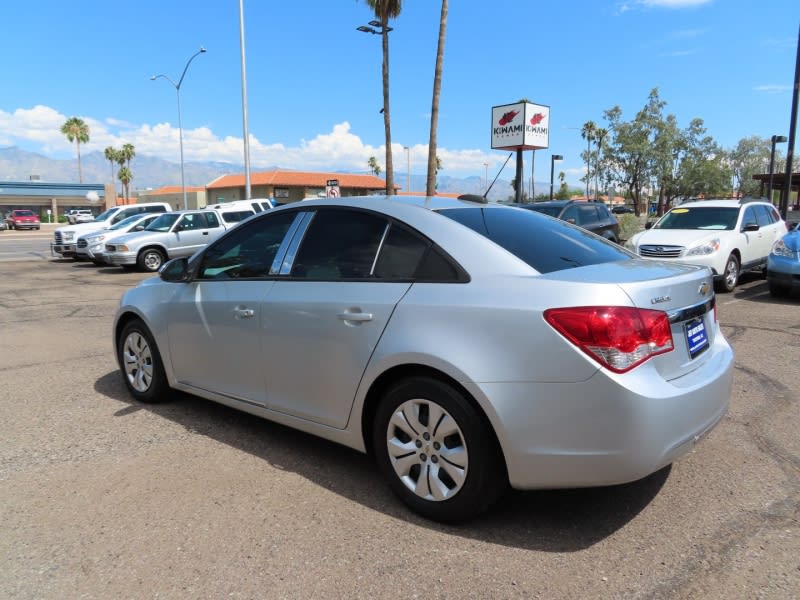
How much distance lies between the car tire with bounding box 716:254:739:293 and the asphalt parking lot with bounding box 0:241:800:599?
6.60m

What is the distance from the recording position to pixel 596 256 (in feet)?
11.0

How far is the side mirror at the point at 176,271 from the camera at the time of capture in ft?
14.4

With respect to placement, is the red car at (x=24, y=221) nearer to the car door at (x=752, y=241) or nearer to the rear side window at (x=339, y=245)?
the car door at (x=752, y=241)

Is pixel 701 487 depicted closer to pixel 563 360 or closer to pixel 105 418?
pixel 563 360

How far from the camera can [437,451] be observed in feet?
9.44

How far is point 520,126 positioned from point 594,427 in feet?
91.3

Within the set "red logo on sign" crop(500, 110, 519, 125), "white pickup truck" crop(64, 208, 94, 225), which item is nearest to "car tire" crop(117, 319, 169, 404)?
"red logo on sign" crop(500, 110, 519, 125)

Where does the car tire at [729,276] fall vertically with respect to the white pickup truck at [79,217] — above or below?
below

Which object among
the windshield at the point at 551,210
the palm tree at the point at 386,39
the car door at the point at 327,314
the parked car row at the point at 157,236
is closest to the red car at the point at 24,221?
the parked car row at the point at 157,236

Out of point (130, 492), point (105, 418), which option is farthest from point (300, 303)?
point (105, 418)

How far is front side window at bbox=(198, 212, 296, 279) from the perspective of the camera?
3.86 meters

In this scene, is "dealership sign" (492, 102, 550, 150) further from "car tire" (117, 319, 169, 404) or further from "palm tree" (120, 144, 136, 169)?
"palm tree" (120, 144, 136, 169)

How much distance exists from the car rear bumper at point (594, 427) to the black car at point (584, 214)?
37.7 feet

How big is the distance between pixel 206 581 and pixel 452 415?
4.24ft
